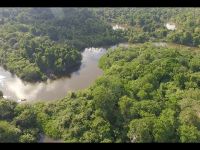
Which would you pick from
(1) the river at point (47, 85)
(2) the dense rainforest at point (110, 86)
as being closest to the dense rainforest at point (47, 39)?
(2) the dense rainforest at point (110, 86)

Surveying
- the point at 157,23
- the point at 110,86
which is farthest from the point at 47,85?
the point at 157,23

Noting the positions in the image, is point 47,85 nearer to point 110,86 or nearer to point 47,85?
point 47,85

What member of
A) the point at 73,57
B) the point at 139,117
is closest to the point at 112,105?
the point at 139,117

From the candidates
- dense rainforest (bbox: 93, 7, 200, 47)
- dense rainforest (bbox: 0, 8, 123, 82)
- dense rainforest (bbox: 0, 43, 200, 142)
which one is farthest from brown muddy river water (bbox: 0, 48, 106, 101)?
dense rainforest (bbox: 93, 7, 200, 47)

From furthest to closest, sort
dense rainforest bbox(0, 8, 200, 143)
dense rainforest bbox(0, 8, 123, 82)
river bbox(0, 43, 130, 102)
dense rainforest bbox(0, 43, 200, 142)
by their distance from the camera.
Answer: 1. dense rainforest bbox(0, 8, 123, 82)
2. river bbox(0, 43, 130, 102)
3. dense rainforest bbox(0, 8, 200, 143)
4. dense rainforest bbox(0, 43, 200, 142)

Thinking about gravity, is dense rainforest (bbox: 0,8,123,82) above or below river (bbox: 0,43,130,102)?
above

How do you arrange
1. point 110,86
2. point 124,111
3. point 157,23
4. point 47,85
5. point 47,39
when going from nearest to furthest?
point 124,111 < point 110,86 < point 47,85 < point 47,39 < point 157,23

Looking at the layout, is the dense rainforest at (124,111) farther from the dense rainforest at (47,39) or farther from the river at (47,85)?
the dense rainforest at (47,39)

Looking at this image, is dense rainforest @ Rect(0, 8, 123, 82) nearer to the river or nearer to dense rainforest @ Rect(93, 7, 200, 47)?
the river
